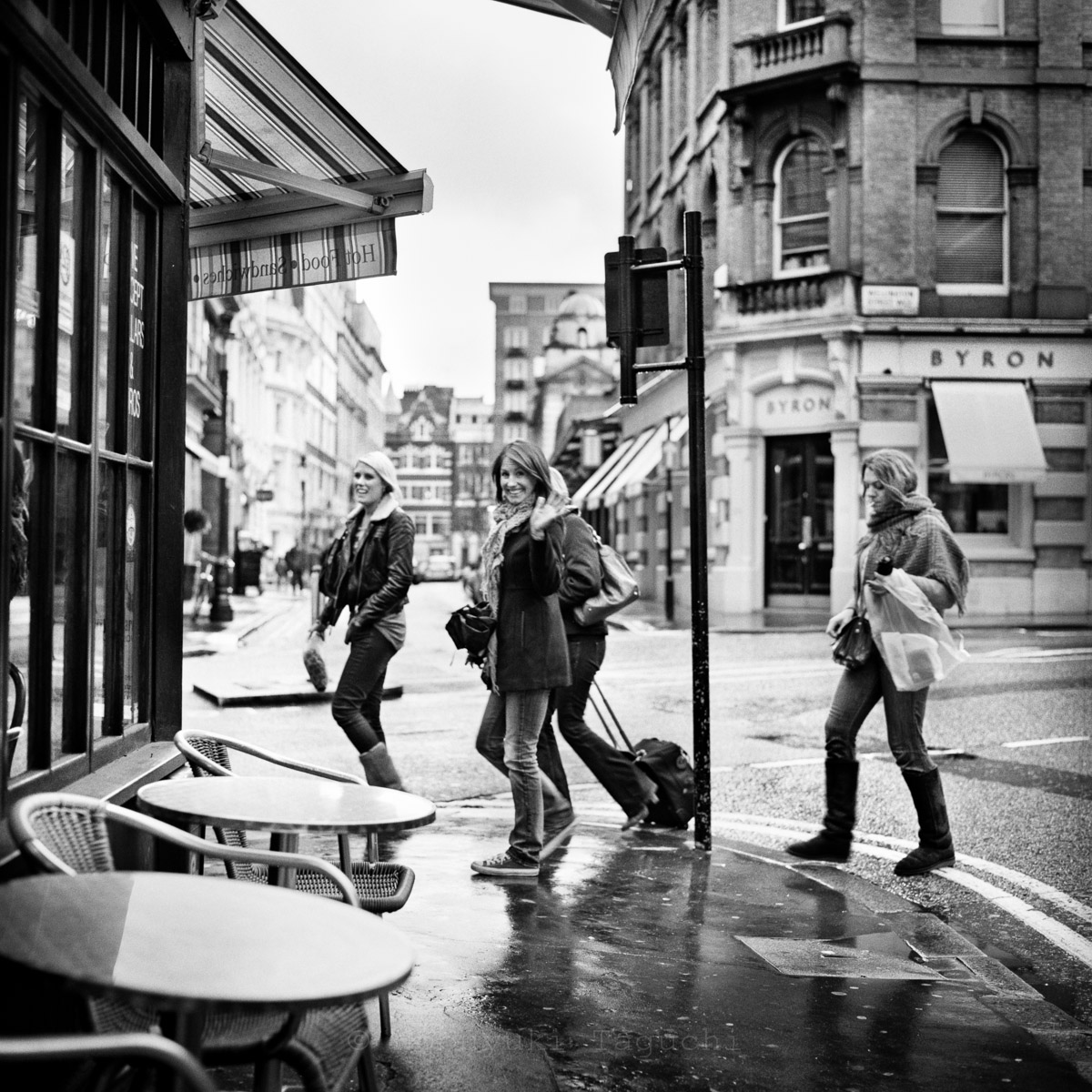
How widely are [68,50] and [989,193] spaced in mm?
25711

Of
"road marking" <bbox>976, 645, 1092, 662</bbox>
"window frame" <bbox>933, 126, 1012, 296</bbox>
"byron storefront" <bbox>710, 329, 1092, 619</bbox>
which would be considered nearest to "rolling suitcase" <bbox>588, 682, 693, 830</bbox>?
"road marking" <bbox>976, 645, 1092, 662</bbox>

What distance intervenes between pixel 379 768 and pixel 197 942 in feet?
16.2

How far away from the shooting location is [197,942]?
2289mm

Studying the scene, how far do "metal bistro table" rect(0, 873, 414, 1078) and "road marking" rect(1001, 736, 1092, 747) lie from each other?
8.55m

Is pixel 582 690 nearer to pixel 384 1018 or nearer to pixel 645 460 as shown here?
pixel 384 1018

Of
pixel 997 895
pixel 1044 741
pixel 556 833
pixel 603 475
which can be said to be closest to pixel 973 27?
pixel 603 475

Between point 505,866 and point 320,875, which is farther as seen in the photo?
point 505,866

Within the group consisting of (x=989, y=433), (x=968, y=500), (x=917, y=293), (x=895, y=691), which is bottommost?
(x=895, y=691)

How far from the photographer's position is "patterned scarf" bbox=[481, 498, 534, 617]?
19.9 ft

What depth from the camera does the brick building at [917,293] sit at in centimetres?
2612

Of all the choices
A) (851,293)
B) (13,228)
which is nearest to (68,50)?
(13,228)

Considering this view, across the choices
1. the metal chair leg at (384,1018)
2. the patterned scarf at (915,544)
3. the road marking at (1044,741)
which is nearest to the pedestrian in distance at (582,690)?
the patterned scarf at (915,544)

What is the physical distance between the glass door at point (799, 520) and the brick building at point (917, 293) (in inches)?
1.5

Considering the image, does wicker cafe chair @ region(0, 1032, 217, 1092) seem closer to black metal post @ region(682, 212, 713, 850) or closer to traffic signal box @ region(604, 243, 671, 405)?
black metal post @ region(682, 212, 713, 850)
